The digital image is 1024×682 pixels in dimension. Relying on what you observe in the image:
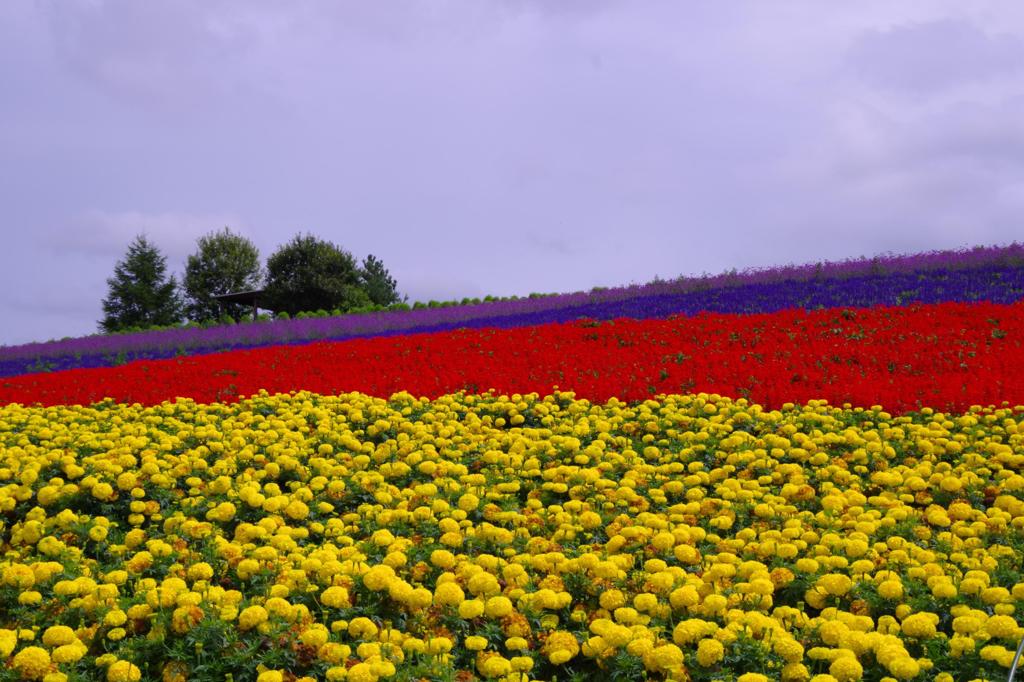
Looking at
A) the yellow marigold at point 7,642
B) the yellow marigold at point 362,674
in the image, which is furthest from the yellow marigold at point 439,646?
the yellow marigold at point 7,642

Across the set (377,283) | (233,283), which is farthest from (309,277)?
(233,283)

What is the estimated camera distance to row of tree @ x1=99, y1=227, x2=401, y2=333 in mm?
43250

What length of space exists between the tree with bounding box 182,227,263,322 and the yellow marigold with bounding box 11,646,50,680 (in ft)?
163

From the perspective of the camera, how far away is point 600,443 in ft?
23.7

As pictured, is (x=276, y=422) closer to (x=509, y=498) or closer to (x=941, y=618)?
(x=509, y=498)

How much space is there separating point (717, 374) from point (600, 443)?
3.18 metres

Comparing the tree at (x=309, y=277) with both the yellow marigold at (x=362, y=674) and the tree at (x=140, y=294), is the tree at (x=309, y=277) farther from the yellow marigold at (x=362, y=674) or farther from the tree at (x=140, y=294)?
the yellow marigold at (x=362, y=674)

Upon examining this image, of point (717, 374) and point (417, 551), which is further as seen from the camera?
point (717, 374)

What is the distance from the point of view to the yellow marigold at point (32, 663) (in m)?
3.76

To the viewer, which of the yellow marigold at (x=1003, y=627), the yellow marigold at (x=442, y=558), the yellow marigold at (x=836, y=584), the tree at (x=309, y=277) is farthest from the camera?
the tree at (x=309, y=277)

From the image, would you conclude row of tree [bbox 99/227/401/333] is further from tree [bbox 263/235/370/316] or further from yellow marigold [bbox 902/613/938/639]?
yellow marigold [bbox 902/613/938/639]

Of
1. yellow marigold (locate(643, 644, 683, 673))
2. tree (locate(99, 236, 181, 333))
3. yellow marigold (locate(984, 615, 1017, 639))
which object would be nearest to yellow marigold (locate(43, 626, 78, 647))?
yellow marigold (locate(643, 644, 683, 673))

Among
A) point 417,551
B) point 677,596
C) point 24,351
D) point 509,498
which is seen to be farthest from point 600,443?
point 24,351

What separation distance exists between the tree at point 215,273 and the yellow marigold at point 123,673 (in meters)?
49.8
